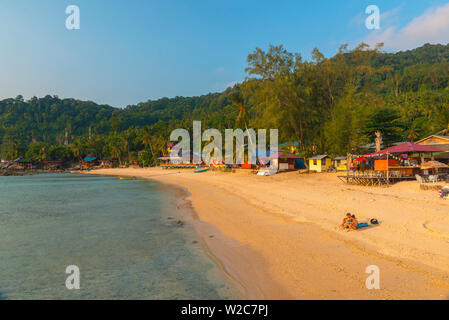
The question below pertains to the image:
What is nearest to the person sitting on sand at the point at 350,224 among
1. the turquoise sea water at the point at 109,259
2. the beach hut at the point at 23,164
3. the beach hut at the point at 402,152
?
the turquoise sea water at the point at 109,259

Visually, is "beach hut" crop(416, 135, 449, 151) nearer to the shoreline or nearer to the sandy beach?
the sandy beach

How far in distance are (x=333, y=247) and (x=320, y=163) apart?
→ 22180 millimetres

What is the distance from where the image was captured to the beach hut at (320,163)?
28234mm

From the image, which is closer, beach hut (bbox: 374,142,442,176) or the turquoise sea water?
the turquoise sea water

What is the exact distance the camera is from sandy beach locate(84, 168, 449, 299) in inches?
212

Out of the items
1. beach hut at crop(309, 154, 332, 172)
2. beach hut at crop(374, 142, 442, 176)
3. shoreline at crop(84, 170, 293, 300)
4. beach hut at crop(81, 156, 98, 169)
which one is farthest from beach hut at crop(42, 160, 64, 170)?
beach hut at crop(374, 142, 442, 176)

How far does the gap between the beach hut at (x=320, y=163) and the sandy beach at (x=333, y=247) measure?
14350 millimetres

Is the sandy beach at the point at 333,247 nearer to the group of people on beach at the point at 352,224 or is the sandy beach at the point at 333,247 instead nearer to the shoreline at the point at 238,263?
the shoreline at the point at 238,263

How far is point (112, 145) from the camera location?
80062 mm

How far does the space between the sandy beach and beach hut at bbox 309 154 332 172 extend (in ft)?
47.1

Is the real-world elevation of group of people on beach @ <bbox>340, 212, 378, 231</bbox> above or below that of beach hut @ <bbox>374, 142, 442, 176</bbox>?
below

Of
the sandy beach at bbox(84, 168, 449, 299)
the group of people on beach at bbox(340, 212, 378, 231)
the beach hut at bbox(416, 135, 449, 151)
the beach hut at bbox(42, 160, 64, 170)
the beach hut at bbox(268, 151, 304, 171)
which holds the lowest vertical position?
the beach hut at bbox(42, 160, 64, 170)

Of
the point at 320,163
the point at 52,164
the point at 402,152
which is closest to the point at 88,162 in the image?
the point at 52,164
